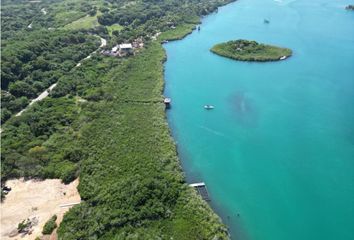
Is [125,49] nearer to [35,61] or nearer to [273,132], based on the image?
[35,61]

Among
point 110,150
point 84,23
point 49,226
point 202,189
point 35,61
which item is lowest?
point 84,23

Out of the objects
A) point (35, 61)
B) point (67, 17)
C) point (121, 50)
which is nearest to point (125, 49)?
point (121, 50)

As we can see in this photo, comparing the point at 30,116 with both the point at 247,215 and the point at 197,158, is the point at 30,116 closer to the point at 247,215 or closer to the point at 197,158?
the point at 197,158

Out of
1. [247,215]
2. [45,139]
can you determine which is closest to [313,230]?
[247,215]

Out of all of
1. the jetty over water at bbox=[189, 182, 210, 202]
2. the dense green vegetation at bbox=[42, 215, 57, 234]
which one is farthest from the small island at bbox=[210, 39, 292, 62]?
the dense green vegetation at bbox=[42, 215, 57, 234]

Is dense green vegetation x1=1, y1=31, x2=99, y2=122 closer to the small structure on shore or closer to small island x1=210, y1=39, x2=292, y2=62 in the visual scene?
the small structure on shore

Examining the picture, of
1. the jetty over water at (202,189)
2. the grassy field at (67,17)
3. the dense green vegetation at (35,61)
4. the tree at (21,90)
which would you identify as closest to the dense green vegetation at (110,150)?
the dense green vegetation at (35,61)
